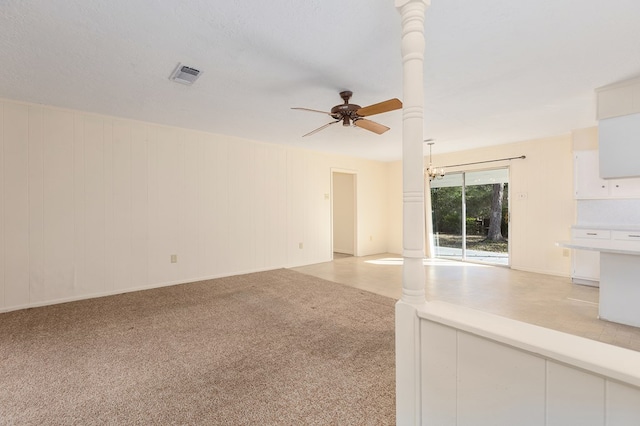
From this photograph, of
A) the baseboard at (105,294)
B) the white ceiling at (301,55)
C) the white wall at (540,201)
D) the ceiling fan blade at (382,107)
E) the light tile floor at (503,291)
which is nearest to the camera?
the white ceiling at (301,55)

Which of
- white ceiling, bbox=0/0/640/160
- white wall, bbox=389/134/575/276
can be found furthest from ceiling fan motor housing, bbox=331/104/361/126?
white wall, bbox=389/134/575/276

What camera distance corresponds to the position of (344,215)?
7.95 metres

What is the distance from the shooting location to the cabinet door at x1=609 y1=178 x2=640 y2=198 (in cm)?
387

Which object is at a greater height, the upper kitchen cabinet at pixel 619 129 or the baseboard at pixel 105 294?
the upper kitchen cabinet at pixel 619 129

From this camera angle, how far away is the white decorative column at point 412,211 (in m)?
1.22

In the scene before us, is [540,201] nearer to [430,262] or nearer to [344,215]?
[430,262]

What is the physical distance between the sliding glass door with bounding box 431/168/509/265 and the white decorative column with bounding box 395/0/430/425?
5.54m

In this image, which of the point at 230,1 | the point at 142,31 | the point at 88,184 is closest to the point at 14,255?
the point at 88,184

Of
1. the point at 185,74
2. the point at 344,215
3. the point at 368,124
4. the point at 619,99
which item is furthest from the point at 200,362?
the point at 344,215

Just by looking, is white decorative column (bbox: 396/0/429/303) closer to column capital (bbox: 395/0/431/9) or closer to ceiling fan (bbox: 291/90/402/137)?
column capital (bbox: 395/0/431/9)

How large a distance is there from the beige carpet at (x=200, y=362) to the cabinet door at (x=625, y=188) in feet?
11.0

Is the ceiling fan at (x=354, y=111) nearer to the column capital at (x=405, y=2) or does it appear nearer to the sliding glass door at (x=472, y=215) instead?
the column capital at (x=405, y=2)

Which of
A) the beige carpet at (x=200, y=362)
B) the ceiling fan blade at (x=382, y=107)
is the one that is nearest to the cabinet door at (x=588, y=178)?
the beige carpet at (x=200, y=362)

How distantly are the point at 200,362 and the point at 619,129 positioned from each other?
14.1 ft
